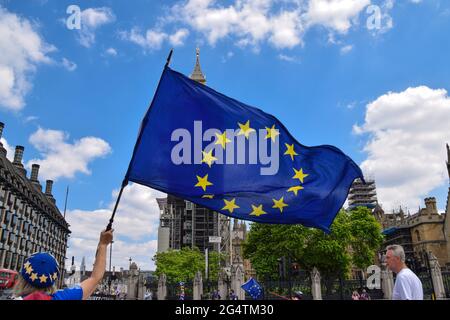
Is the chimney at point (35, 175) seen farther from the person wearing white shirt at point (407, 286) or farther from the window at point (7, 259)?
the person wearing white shirt at point (407, 286)

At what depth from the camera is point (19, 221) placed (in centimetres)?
6662

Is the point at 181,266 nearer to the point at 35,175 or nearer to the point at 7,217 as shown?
the point at 7,217

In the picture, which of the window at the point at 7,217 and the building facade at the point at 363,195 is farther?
the building facade at the point at 363,195

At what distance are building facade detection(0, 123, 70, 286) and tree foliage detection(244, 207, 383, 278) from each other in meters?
36.3

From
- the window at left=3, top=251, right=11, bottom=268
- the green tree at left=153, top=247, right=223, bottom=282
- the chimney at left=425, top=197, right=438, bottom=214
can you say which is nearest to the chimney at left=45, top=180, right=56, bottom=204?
the window at left=3, top=251, right=11, bottom=268

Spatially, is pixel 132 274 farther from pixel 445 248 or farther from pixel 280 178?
pixel 445 248

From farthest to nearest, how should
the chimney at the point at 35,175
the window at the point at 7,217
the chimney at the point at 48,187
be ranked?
1. the chimney at the point at 48,187
2. the chimney at the point at 35,175
3. the window at the point at 7,217

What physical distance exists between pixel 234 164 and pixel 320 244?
39.0m

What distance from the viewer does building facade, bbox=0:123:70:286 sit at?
59625mm

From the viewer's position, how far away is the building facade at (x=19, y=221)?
196 ft

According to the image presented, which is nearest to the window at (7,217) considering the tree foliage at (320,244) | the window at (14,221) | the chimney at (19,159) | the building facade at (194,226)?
the window at (14,221)

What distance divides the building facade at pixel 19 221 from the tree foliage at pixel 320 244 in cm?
3631

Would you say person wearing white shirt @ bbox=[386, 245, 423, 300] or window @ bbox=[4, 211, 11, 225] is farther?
window @ bbox=[4, 211, 11, 225]

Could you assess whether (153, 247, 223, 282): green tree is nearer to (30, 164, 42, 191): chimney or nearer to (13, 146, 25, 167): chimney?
(13, 146, 25, 167): chimney
